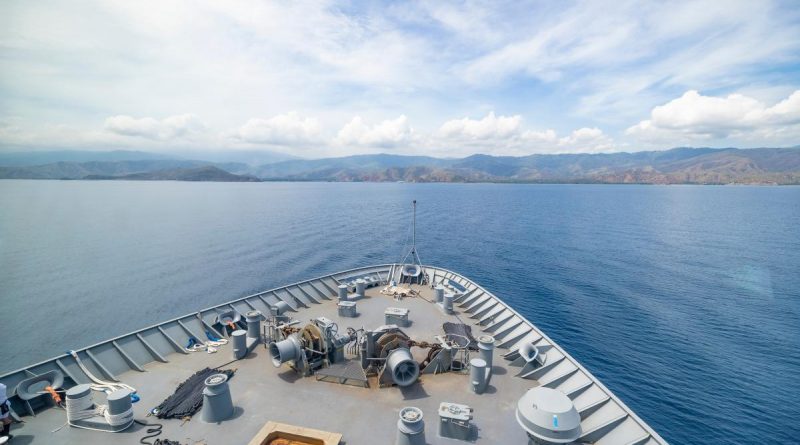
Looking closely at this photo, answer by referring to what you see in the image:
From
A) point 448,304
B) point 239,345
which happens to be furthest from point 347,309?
point 239,345

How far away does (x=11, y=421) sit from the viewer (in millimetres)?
11688

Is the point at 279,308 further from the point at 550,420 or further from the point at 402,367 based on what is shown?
the point at 550,420

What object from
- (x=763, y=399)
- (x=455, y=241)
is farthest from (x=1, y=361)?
(x=455, y=241)

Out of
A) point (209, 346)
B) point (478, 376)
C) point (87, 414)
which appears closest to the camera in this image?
point (87, 414)

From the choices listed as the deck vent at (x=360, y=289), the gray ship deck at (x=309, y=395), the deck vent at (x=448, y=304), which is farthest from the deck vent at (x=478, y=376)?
the deck vent at (x=360, y=289)

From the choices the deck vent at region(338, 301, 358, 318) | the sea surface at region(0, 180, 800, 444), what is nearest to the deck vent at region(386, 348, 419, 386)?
the deck vent at region(338, 301, 358, 318)

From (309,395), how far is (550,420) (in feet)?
29.9

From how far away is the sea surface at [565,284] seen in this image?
27594 mm

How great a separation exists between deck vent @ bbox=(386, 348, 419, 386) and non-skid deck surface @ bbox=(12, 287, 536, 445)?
0.59 m

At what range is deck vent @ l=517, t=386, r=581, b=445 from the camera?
9.34 metres

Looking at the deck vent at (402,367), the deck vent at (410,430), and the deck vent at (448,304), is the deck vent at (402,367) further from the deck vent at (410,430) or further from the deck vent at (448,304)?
the deck vent at (448,304)

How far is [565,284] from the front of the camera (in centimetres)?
5081

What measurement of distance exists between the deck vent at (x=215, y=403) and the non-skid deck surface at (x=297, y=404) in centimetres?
24

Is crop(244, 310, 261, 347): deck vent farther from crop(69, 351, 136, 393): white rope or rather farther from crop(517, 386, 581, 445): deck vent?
crop(517, 386, 581, 445): deck vent
